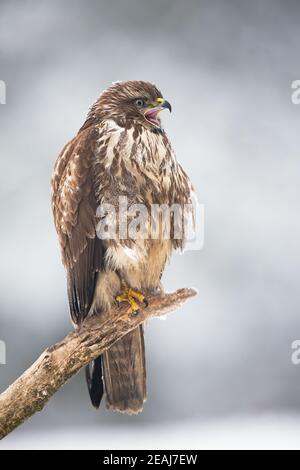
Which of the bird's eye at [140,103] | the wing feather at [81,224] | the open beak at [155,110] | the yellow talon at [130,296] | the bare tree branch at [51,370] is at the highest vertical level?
the bird's eye at [140,103]

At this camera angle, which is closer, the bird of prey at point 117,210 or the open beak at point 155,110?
the bird of prey at point 117,210

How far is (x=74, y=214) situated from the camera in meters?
3.48

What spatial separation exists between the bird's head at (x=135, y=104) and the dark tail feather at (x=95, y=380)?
111cm

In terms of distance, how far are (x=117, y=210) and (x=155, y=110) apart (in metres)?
0.56

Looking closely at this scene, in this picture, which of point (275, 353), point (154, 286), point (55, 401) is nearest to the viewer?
point (154, 286)

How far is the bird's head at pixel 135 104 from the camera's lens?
142 inches

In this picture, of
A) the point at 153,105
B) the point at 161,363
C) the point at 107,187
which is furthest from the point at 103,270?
the point at 161,363

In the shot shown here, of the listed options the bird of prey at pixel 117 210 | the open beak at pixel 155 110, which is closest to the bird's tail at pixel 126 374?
the bird of prey at pixel 117 210

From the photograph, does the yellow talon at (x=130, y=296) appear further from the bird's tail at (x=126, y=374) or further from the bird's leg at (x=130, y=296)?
the bird's tail at (x=126, y=374)

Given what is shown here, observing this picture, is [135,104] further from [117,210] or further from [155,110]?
[117,210]

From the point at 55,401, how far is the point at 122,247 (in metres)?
2.32

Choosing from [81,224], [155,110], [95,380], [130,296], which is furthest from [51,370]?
[155,110]

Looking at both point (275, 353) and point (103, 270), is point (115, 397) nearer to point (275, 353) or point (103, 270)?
point (103, 270)

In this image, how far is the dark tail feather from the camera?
3488 millimetres
